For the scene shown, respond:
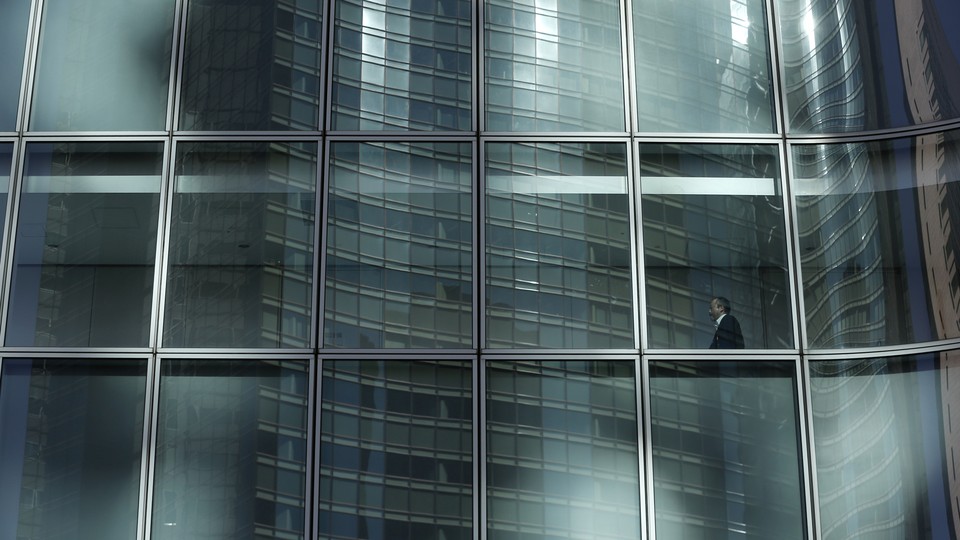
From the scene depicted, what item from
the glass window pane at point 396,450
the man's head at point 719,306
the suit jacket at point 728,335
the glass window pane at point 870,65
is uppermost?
the glass window pane at point 870,65

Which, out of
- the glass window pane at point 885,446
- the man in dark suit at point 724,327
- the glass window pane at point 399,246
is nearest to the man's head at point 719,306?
the man in dark suit at point 724,327

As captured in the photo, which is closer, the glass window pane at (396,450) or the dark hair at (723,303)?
the glass window pane at (396,450)

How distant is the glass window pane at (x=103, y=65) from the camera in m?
11.6

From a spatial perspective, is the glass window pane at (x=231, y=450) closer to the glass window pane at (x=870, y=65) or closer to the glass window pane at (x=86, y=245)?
the glass window pane at (x=86, y=245)

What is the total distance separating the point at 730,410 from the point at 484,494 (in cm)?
243

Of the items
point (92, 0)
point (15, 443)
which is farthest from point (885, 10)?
point (15, 443)

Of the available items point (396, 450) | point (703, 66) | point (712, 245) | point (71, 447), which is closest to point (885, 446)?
point (712, 245)

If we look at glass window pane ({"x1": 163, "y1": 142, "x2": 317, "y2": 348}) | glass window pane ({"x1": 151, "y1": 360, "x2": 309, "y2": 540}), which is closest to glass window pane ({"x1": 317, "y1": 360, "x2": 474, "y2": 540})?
glass window pane ({"x1": 151, "y1": 360, "x2": 309, "y2": 540})

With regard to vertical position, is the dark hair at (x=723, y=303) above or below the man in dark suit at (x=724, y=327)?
above

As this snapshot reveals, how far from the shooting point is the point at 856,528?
10.5 meters

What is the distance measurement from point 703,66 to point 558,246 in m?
2.42

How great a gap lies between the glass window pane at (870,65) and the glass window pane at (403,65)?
3.30 m

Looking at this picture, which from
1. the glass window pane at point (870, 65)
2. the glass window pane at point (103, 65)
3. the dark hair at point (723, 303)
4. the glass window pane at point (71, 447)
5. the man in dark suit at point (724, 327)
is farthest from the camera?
the glass window pane at point (103, 65)

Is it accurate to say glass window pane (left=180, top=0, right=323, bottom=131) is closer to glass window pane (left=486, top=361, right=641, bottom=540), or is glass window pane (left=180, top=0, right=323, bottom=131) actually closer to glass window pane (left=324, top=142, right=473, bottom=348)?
glass window pane (left=324, top=142, right=473, bottom=348)
